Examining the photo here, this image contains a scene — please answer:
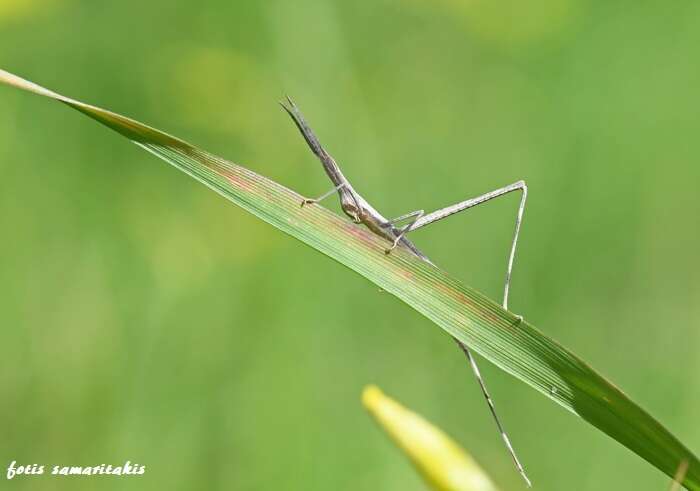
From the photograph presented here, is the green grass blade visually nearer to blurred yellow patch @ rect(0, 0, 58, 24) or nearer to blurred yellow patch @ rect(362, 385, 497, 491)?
blurred yellow patch @ rect(362, 385, 497, 491)

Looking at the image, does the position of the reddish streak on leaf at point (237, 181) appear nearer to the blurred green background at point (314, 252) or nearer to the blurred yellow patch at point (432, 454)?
the blurred yellow patch at point (432, 454)

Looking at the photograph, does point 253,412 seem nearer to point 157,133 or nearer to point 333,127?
point 333,127

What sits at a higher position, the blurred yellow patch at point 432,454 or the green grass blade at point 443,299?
the green grass blade at point 443,299

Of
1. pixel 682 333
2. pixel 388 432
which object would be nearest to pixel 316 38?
pixel 682 333

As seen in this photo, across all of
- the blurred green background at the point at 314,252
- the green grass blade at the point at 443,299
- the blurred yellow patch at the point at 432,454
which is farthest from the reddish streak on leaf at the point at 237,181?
the blurred green background at the point at 314,252

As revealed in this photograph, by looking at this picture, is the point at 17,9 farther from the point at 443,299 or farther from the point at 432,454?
the point at 432,454

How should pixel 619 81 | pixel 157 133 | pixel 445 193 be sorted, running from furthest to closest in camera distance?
1. pixel 619 81
2. pixel 445 193
3. pixel 157 133
